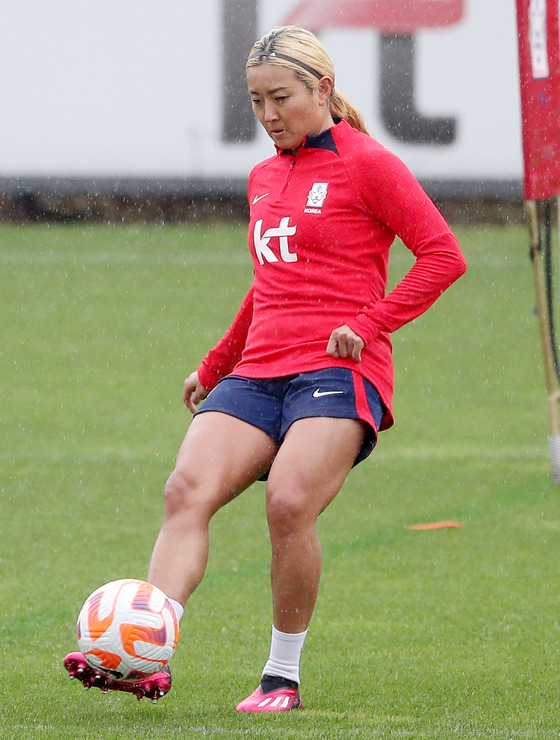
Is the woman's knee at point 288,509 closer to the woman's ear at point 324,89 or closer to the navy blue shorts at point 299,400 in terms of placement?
the navy blue shorts at point 299,400

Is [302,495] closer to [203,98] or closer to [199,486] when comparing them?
[199,486]

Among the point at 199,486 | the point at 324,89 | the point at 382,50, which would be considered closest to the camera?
the point at 199,486

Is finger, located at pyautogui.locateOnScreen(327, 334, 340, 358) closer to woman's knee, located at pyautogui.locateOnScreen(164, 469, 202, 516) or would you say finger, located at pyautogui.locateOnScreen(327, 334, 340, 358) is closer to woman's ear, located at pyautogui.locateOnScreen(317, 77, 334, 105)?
woman's knee, located at pyautogui.locateOnScreen(164, 469, 202, 516)

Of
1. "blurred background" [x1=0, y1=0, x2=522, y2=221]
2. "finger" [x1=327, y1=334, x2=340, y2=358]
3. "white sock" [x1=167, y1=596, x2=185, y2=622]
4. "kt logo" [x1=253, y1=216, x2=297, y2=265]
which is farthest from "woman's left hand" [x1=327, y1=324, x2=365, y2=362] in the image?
"blurred background" [x1=0, y1=0, x2=522, y2=221]

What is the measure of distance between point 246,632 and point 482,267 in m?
11.8

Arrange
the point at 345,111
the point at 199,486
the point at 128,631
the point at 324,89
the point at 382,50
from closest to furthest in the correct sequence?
the point at 128,631
the point at 199,486
the point at 324,89
the point at 345,111
the point at 382,50

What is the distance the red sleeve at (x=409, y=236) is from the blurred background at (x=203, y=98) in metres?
13.7

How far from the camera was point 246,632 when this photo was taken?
4859 millimetres

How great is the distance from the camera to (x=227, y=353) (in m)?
4.29

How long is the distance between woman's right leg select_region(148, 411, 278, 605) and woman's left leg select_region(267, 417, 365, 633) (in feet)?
0.46

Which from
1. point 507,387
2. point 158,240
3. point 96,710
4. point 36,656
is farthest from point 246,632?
point 158,240

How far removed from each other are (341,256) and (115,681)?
1353mm

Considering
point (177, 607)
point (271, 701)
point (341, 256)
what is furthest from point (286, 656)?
point (341, 256)

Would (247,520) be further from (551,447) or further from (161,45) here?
(161,45)
